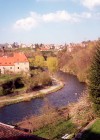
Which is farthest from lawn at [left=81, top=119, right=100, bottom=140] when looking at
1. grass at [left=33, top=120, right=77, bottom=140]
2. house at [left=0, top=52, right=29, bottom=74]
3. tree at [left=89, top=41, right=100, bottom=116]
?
house at [left=0, top=52, right=29, bottom=74]

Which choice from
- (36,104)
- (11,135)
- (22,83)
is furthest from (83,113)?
(22,83)

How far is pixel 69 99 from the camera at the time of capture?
39.2 m

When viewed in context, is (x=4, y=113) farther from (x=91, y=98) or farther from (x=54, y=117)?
(x=91, y=98)

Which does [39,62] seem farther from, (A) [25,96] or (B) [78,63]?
(A) [25,96]

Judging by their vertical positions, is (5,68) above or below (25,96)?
above

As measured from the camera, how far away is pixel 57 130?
2355cm

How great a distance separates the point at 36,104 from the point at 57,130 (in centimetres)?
1371

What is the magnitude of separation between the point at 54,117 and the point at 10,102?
40.3 feet

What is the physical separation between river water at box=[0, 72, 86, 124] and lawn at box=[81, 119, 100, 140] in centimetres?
954

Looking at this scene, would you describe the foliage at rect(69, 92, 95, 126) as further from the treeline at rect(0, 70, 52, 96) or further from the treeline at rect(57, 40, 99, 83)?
the treeline at rect(57, 40, 99, 83)

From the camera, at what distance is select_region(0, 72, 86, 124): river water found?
31.2 m

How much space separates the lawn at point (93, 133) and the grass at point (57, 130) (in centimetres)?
160

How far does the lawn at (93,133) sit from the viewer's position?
20.1 meters

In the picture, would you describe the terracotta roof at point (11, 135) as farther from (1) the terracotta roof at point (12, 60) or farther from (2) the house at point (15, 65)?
(1) the terracotta roof at point (12, 60)
